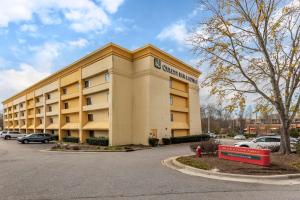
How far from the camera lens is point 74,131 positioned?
1622 inches

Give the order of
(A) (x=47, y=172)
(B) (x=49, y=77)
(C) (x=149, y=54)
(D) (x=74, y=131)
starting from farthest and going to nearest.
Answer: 1. (B) (x=49, y=77)
2. (D) (x=74, y=131)
3. (C) (x=149, y=54)
4. (A) (x=47, y=172)

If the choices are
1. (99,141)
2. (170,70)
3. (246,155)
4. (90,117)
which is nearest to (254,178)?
(246,155)

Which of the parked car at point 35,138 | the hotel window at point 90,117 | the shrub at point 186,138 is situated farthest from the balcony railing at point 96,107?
the shrub at point 186,138

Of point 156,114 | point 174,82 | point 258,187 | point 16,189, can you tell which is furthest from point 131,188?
point 174,82

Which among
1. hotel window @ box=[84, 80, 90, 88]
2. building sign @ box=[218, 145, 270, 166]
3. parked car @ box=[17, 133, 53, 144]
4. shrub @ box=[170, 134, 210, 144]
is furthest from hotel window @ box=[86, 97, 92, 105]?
building sign @ box=[218, 145, 270, 166]

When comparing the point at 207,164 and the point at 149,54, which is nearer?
the point at 207,164

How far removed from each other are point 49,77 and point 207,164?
42.9 meters

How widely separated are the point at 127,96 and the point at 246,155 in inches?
842

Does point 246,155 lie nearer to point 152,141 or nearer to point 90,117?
point 152,141

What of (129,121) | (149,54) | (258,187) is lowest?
(258,187)

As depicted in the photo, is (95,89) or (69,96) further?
(69,96)

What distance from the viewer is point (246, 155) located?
12805mm

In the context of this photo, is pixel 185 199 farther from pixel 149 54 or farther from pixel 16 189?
pixel 149 54

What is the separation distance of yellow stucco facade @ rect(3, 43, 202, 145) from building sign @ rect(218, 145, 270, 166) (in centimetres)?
1697
